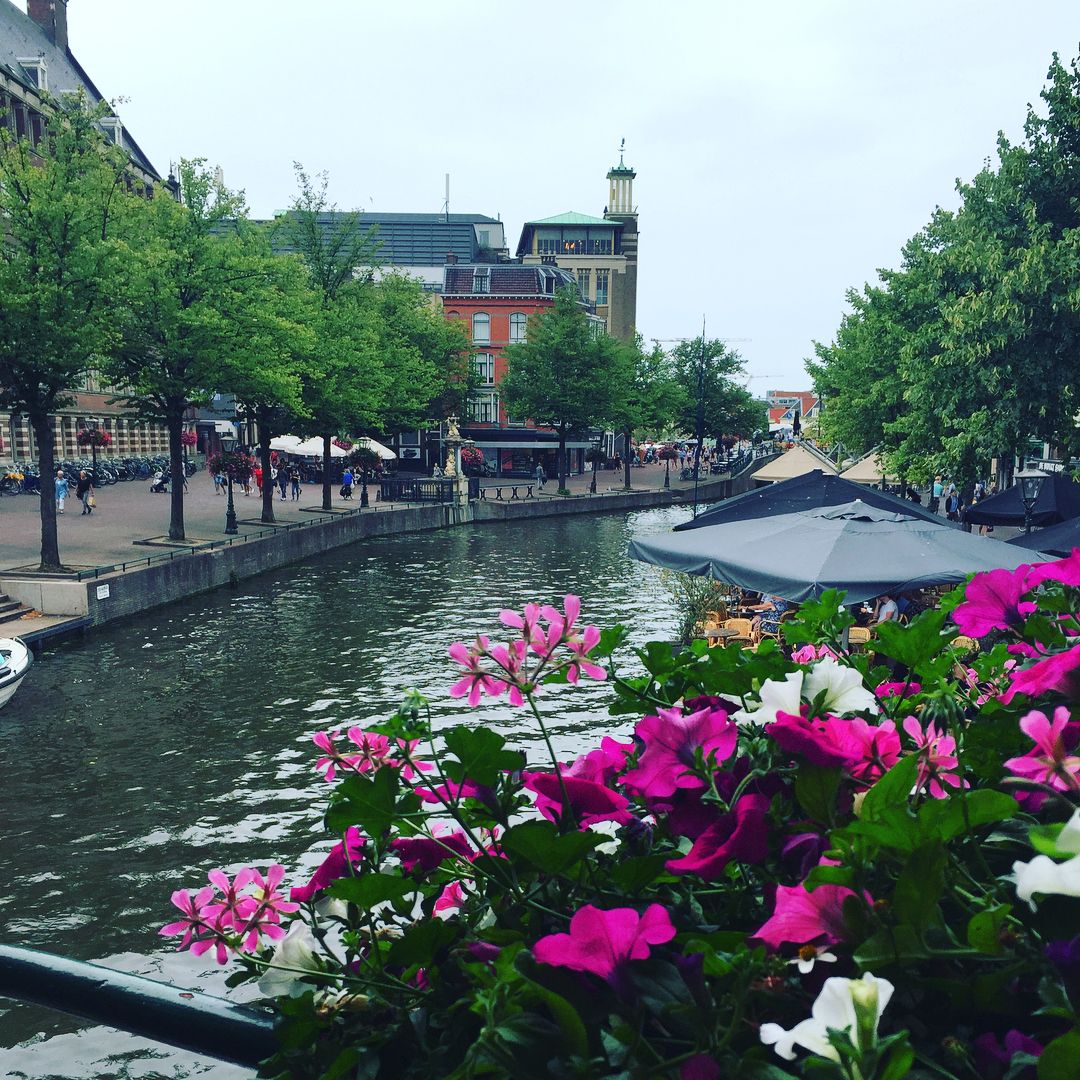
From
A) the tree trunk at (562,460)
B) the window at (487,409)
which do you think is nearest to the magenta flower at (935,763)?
the tree trunk at (562,460)

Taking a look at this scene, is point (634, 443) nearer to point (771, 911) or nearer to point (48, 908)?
point (48, 908)

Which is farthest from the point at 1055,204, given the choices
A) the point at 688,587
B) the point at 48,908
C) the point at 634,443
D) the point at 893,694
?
the point at 634,443

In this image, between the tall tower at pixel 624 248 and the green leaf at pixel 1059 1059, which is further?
the tall tower at pixel 624 248

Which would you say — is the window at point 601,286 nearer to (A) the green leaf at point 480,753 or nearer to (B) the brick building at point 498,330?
(B) the brick building at point 498,330

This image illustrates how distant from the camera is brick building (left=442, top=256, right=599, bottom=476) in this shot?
73.8 meters

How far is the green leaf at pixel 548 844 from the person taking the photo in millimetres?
1294

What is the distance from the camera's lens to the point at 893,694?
6.28 ft

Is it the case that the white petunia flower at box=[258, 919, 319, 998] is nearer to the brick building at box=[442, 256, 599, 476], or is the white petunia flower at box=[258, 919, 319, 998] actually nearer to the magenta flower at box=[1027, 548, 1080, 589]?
the magenta flower at box=[1027, 548, 1080, 589]

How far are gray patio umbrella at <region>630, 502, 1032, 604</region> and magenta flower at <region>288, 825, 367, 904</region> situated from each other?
971 centimetres

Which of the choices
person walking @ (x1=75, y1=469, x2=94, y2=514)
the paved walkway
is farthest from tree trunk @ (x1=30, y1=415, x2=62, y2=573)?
person walking @ (x1=75, y1=469, x2=94, y2=514)

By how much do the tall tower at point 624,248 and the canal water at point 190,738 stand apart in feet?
262

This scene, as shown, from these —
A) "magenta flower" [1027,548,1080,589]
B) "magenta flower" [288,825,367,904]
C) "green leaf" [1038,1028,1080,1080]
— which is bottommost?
"magenta flower" [288,825,367,904]

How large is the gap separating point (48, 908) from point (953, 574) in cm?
974

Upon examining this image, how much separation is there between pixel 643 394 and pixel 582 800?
224 feet
